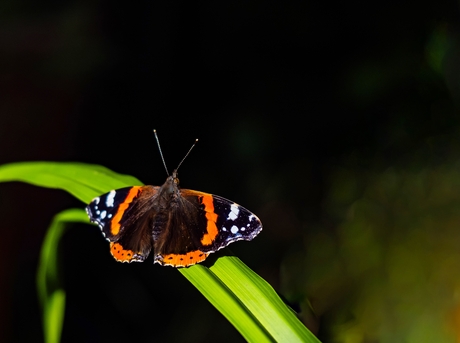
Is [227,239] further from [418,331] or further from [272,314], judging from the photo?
[418,331]

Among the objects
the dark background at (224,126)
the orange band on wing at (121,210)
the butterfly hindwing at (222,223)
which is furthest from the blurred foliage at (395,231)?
the orange band on wing at (121,210)

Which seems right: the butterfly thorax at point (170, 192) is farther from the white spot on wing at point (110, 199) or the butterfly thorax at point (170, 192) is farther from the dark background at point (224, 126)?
the dark background at point (224, 126)

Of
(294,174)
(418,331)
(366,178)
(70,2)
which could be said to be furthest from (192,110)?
(418,331)

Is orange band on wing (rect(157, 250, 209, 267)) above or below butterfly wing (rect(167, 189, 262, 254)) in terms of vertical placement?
below

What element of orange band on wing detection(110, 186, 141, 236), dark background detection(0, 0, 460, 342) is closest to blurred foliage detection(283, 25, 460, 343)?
dark background detection(0, 0, 460, 342)

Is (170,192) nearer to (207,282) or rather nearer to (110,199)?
(110,199)

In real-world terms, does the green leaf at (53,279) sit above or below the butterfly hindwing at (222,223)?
below

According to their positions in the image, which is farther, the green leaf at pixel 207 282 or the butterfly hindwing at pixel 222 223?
the butterfly hindwing at pixel 222 223

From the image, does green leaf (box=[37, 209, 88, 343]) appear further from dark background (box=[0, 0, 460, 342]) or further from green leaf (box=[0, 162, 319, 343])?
dark background (box=[0, 0, 460, 342])
